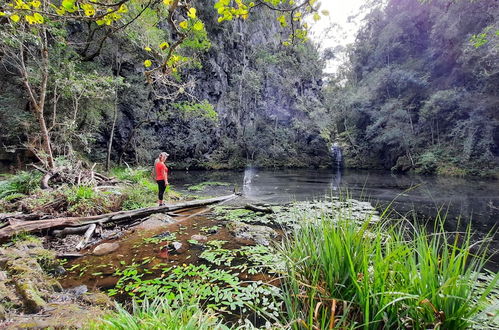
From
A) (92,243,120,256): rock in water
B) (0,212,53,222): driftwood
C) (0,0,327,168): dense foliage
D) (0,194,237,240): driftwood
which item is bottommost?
(92,243,120,256): rock in water

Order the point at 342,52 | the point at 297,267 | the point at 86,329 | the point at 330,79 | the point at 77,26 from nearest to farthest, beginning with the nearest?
the point at 86,329
the point at 297,267
the point at 77,26
the point at 342,52
the point at 330,79

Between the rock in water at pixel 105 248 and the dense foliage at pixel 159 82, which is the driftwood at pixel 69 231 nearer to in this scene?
the rock in water at pixel 105 248

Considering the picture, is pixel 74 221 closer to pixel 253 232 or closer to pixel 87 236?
pixel 87 236

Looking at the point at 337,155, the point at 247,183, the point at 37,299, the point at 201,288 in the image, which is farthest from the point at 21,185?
the point at 337,155

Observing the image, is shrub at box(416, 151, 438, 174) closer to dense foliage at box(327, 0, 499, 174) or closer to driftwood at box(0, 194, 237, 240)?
dense foliage at box(327, 0, 499, 174)

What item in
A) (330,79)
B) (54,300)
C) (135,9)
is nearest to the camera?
(54,300)

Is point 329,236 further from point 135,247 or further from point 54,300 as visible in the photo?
point 135,247

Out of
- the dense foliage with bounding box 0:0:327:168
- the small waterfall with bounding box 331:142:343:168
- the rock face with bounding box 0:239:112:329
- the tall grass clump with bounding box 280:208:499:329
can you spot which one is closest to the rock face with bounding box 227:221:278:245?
the tall grass clump with bounding box 280:208:499:329

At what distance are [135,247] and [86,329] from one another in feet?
11.0

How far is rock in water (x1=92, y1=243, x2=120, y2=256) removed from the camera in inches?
186

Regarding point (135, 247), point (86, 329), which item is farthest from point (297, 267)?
point (135, 247)

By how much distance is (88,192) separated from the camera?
6.64 meters

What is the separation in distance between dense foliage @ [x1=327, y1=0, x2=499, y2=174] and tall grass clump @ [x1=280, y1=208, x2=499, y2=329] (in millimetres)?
19716

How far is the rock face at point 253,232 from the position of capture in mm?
5493
